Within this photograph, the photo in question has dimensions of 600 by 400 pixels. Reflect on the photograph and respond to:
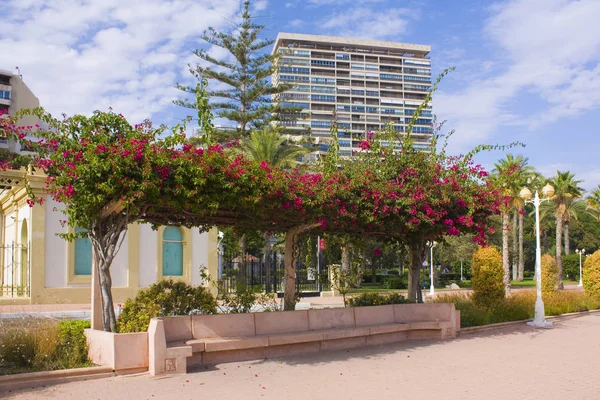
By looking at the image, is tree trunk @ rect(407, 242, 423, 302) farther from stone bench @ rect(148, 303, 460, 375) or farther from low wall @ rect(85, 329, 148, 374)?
low wall @ rect(85, 329, 148, 374)

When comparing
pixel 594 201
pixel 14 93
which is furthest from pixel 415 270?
pixel 14 93

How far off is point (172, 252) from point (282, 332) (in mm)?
13816

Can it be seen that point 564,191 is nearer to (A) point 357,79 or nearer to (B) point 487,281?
(B) point 487,281

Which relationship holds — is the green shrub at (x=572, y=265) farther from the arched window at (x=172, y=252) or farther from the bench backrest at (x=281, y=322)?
the bench backrest at (x=281, y=322)

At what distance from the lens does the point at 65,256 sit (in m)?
21.5

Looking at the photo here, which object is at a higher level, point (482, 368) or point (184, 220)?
point (184, 220)

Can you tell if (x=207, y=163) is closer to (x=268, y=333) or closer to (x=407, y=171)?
(x=268, y=333)

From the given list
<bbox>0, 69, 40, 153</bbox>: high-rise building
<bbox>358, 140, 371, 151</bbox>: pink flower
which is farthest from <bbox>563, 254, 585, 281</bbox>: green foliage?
<bbox>0, 69, 40, 153</bbox>: high-rise building

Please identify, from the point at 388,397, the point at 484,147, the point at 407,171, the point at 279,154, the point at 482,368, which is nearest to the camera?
the point at 388,397

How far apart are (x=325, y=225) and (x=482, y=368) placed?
401 centimetres

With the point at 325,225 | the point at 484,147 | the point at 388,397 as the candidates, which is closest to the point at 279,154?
the point at 484,147

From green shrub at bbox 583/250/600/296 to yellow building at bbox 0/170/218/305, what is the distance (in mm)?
14909

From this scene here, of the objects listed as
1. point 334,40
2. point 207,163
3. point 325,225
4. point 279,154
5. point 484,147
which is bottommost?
point 325,225

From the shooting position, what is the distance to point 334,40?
126 m
